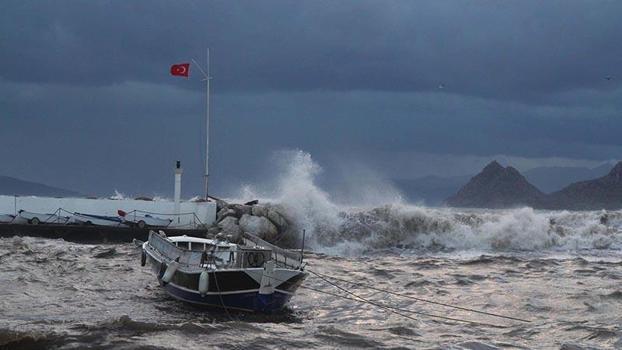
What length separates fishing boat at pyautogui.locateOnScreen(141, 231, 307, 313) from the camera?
17266 millimetres

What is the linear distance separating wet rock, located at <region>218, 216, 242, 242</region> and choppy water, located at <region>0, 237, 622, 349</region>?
795 cm

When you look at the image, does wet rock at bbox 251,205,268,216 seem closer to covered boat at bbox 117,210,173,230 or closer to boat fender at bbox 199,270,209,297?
covered boat at bbox 117,210,173,230

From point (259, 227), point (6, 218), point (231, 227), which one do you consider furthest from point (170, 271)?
point (6, 218)

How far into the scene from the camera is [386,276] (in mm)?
26781

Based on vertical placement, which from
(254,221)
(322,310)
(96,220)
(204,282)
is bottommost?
(322,310)

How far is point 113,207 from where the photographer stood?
4081 centimetres

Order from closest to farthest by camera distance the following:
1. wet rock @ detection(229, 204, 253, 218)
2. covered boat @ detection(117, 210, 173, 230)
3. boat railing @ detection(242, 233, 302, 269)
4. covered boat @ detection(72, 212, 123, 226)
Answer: boat railing @ detection(242, 233, 302, 269)
covered boat @ detection(117, 210, 173, 230)
covered boat @ detection(72, 212, 123, 226)
wet rock @ detection(229, 204, 253, 218)

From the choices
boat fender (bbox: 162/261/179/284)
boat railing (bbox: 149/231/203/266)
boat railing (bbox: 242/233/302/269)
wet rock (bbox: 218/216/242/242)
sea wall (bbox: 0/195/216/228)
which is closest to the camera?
boat fender (bbox: 162/261/179/284)

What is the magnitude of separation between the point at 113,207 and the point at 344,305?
81.8 ft

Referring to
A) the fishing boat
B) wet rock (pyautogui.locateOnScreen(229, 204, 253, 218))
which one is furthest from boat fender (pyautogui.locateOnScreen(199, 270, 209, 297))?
wet rock (pyautogui.locateOnScreen(229, 204, 253, 218))

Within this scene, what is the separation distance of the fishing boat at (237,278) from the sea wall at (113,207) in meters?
20.2

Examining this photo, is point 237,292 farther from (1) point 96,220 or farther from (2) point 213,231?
(1) point 96,220

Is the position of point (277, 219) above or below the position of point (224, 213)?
below

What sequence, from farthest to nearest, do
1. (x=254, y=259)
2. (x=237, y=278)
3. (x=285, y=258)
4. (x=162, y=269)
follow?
(x=162, y=269), (x=285, y=258), (x=254, y=259), (x=237, y=278)
